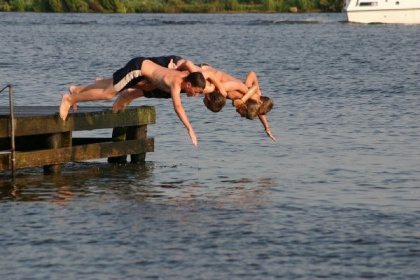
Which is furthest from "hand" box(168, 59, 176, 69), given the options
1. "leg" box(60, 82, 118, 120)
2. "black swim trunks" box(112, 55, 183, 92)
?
"leg" box(60, 82, 118, 120)

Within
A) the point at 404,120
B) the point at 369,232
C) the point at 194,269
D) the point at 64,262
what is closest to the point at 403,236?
the point at 369,232

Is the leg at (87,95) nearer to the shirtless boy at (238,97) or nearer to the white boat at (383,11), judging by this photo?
the shirtless boy at (238,97)

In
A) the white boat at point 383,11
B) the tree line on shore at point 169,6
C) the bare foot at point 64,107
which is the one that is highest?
the bare foot at point 64,107

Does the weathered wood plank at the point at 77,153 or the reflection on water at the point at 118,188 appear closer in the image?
the reflection on water at the point at 118,188

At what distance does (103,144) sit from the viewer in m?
21.1

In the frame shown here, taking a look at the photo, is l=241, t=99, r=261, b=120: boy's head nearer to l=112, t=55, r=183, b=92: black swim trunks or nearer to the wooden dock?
l=112, t=55, r=183, b=92: black swim trunks

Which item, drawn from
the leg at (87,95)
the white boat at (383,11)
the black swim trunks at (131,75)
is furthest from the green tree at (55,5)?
the black swim trunks at (131,75)

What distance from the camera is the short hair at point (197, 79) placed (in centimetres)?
1836

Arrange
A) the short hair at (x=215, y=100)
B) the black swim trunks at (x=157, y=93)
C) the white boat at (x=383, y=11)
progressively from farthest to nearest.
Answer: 1. the white boat at (x=383, y=11)
2. the black swim trunks at (x=157, y=93)
3. the short hair at (x=215, y=100)

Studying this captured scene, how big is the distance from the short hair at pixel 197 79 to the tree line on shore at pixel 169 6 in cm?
11262

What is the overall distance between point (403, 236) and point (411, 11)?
88316 millimetres

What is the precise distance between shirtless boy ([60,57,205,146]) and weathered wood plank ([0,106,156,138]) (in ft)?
0.87

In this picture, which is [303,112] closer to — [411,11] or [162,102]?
[162,102]

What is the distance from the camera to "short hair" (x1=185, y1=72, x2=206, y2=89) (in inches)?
723
